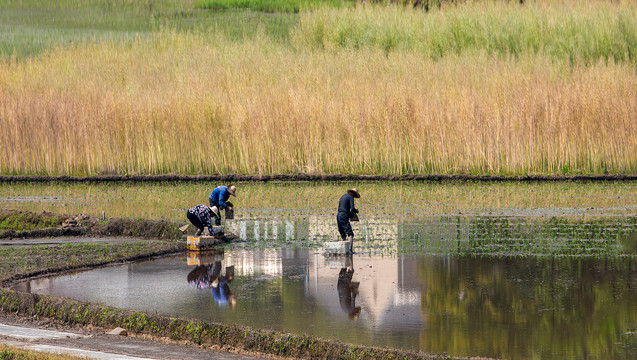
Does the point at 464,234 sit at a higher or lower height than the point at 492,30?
lower

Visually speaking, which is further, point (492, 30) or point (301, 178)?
point (492, 30)

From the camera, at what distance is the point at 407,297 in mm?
12109

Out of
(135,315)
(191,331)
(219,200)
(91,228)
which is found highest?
(219,200)

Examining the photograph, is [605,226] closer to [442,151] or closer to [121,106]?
[442,151]

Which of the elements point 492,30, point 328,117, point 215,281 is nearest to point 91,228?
point 215,281

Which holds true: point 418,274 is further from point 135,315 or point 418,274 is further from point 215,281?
point 135,315

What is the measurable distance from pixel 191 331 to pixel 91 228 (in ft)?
27.2

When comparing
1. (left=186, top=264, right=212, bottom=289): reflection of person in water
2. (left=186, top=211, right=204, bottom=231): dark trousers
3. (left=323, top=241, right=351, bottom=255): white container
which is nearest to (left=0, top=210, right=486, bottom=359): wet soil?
(left=186, top=211, right=204, bottom=231): dark trousers

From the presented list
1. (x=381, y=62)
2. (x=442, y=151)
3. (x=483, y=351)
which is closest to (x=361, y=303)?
(x=483, y=351)

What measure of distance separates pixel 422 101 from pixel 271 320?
55.3ft

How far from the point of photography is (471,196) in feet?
72.3

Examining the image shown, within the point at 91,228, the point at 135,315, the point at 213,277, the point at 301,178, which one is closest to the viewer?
the point at 135,315

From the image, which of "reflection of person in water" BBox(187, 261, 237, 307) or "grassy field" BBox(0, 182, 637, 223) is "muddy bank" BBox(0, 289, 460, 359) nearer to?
"reflection of person in water" BBox(187, 261, 237, 307)

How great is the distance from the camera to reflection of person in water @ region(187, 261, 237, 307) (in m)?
12.3
